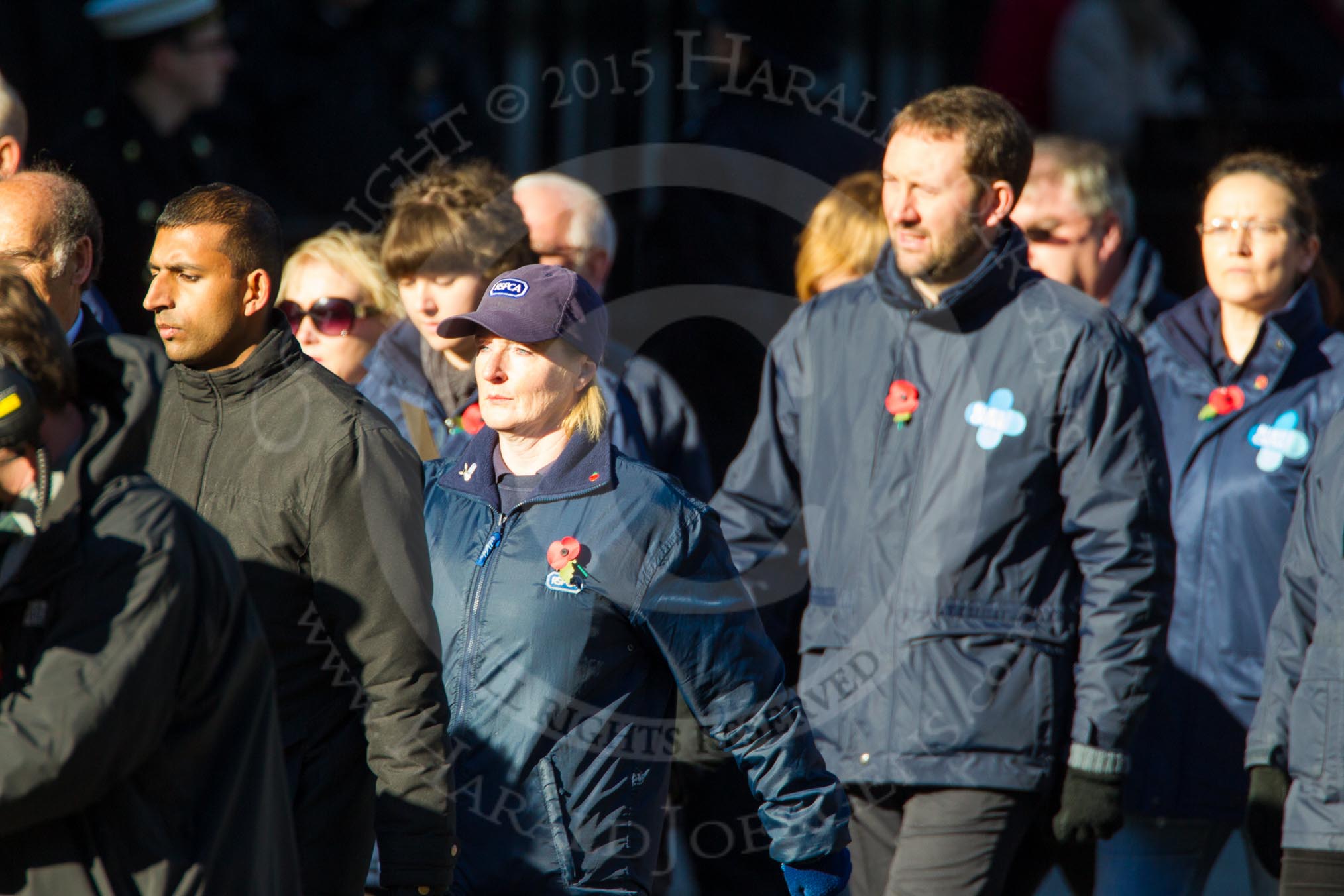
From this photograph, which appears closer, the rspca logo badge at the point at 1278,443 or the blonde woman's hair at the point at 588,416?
the blonde woman's hair at the point at 588,416

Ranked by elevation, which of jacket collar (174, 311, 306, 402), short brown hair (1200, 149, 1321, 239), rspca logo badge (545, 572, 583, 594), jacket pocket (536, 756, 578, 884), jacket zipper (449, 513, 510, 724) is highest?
short brown hair (1200, 149, 1321, 239)

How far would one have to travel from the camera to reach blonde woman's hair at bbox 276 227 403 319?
4.88 metres

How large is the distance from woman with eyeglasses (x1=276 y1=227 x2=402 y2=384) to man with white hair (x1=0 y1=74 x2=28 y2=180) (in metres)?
0.74

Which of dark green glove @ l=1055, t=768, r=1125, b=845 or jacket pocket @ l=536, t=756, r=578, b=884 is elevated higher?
jacket pocket @ l=536, t=756, r=578, b=884

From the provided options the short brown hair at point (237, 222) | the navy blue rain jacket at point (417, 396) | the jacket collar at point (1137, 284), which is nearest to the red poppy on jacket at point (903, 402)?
the navy blue rain jacket at point (417, 396)

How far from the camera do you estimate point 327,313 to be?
4.82 metres

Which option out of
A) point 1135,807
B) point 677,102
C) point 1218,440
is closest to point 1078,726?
point 1135,807

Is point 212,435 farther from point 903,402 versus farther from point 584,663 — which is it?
point 903,402

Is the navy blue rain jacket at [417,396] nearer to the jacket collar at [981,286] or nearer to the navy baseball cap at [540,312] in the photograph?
the jacket collar at [981,286]

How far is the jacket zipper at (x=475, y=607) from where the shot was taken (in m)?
3.42

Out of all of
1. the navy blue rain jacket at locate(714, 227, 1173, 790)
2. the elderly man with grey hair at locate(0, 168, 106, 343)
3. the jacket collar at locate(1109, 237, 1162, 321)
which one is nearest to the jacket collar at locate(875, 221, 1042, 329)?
the navy blue rain jacket at locate(714, 227, 1173, 790)

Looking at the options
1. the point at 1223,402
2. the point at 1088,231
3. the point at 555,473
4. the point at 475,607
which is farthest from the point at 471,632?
the point at 1088,231

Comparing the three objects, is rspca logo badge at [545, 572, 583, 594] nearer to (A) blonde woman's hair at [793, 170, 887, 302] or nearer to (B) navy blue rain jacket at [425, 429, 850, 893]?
(B) navy blue rain jacket at [425, 429, 850, 893]

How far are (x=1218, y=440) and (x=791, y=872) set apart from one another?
1886 millimetres
